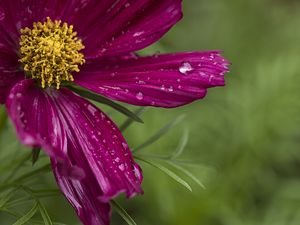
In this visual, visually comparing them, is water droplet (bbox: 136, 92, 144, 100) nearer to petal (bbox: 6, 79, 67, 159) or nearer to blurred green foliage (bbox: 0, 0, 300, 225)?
petal (bbox: 6, 79, 67, 159)

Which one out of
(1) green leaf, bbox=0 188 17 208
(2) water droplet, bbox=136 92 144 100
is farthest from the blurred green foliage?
(2) water droplet, bbox=136 92 144 100

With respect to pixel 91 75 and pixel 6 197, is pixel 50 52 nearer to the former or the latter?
pixel 91 75

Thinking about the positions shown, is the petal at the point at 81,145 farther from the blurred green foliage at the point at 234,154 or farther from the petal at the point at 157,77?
the blurred green foliage at the point at 234,154

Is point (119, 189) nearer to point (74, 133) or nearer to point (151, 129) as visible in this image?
point (74, 133)

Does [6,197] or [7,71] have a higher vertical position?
[7,71]

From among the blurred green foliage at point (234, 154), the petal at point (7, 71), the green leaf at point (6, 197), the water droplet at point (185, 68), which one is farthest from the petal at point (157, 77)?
the blurred green foliage at point (234, 154)

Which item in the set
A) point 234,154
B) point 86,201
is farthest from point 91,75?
point 234,154

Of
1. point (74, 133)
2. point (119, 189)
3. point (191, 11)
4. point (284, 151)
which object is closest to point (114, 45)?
point (74, 133)
